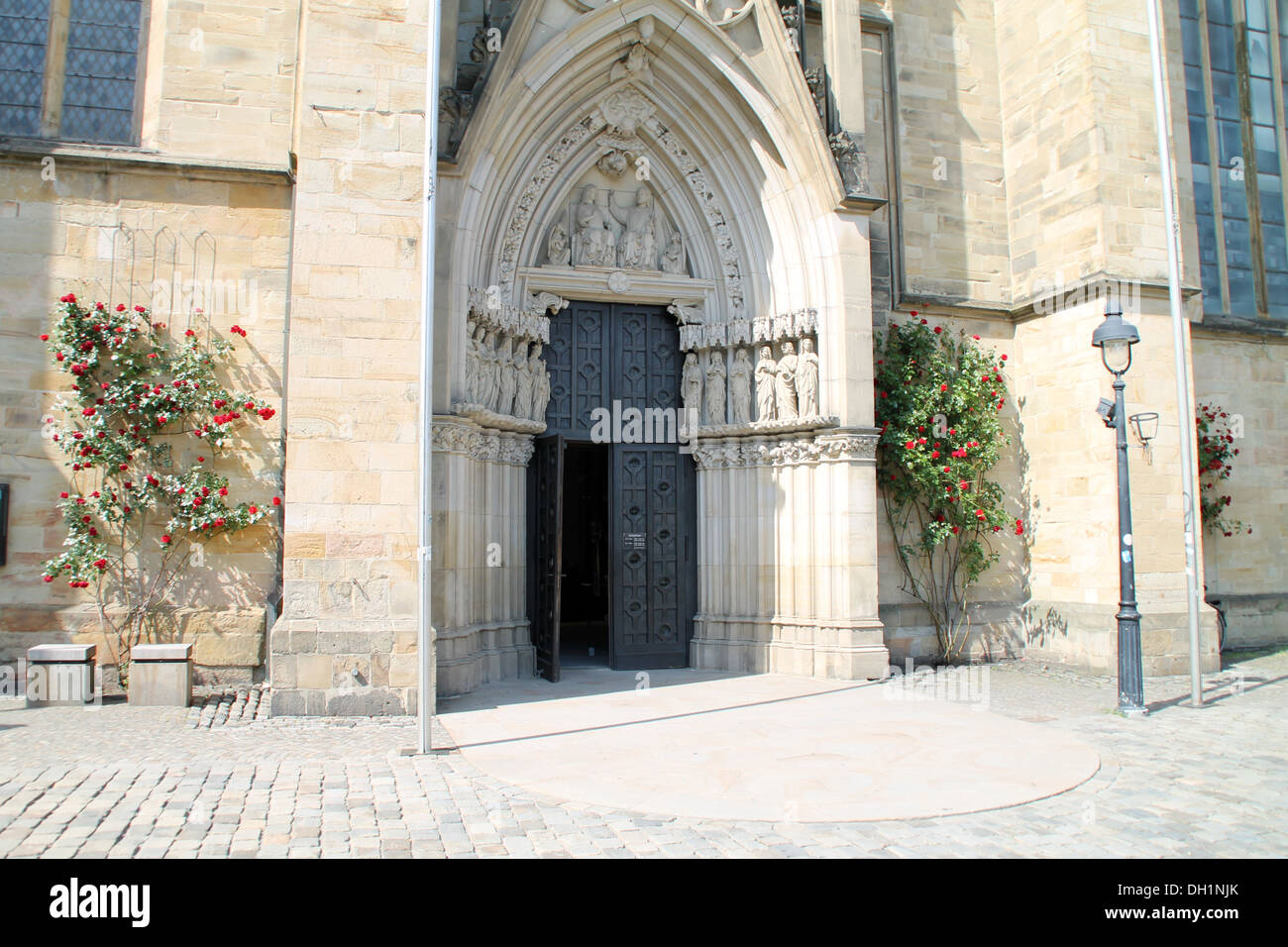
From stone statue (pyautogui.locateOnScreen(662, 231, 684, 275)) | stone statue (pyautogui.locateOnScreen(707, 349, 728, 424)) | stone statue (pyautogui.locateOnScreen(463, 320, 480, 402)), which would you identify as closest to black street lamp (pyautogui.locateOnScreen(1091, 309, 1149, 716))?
stone statue (pyautogui.locateOnScreen(707, 349, 728, 424))

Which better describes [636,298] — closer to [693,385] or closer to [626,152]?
[693,385]

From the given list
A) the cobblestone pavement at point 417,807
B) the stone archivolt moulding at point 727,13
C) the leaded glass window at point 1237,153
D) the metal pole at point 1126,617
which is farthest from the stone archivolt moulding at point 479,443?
the leaded glass window at point 1237,153

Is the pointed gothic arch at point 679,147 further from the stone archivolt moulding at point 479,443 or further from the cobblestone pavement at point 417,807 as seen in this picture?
the cobblestone pavement at point 417,807

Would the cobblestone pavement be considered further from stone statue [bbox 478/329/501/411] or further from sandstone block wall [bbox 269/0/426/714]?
stone statue [bbox 478/329/501/411]

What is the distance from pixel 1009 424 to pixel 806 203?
4321 mm

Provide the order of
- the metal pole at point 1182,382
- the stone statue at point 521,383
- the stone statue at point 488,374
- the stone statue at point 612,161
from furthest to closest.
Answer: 1. the stone statue at point 612,161
2. the stone statue at point 521,383
3. the stone statue at point 488,374
4. the metal pole at point 1182,382

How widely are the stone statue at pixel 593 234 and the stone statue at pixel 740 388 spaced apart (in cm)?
200

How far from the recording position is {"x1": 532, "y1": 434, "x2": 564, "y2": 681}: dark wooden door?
989cm

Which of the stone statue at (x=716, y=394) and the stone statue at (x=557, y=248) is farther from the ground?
the stone statue at (x=557, y=248)

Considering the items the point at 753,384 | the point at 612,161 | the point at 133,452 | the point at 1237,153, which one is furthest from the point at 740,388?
the point at 1237,153

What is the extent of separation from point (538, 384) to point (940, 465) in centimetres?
518

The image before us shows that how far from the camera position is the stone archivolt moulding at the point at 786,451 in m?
10.4

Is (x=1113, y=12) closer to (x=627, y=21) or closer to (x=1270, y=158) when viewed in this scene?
(x=1270, y=158)

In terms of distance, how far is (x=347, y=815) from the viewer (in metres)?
4.82
